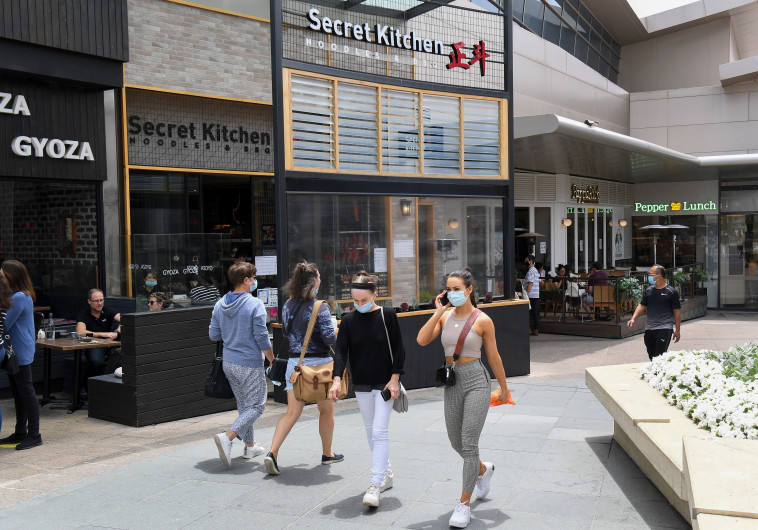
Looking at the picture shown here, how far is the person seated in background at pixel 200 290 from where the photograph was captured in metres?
9.50

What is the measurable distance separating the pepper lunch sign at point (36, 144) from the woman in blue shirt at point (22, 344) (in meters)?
3.92

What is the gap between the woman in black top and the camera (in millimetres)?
5750

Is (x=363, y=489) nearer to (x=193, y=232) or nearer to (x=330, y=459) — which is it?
(x=330, y=459)

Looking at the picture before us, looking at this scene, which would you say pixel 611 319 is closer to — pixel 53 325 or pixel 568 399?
pixel 568 399

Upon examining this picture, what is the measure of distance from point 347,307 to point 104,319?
3280mm

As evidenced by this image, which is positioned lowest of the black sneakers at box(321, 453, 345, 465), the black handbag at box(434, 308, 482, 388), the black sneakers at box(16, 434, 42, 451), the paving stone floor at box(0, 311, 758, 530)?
the black sneakers at box(16, 434, 42, 451)

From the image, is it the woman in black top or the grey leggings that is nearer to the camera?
the grey leggings

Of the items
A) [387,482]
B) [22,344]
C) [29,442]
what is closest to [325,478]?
[387,482]

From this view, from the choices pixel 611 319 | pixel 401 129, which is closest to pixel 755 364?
pixel 401 129

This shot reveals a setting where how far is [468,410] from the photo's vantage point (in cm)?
529

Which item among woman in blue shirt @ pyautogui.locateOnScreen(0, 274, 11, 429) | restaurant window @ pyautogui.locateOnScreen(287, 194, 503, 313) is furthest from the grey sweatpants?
restaurant window @ pyautogui.locateOnScreen(287, 194, 503, 313)

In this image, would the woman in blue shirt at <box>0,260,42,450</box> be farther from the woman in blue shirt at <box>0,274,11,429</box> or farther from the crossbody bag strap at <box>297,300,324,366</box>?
the crossbody bag strap at <box>297,300,324,366</box>

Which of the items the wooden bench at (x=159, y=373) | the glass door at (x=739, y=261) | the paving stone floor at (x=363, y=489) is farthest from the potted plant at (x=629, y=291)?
the wooden bench at (x=159, y=373)

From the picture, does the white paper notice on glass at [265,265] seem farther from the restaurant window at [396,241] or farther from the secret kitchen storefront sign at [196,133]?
the restaurant window at [396,241]
